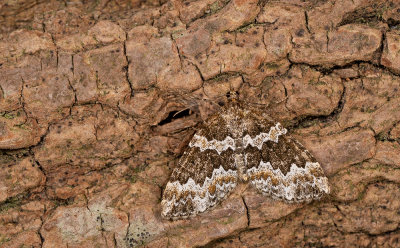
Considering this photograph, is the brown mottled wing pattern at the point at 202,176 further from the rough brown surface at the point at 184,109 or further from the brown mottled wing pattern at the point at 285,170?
the brown mottled wing pattern at the point at 285,170

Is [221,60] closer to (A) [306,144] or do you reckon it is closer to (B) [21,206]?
(A) [306,144]

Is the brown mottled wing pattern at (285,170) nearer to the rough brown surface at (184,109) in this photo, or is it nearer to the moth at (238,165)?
the moth at (238,165)

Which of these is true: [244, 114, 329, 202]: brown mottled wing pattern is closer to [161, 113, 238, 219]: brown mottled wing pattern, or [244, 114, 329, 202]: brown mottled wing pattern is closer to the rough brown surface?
the rough brown surface

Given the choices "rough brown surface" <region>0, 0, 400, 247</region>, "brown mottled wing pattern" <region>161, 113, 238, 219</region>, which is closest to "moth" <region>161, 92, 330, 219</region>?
"brown mottled wing pattern" <region>161, 113, 238, 219</region>

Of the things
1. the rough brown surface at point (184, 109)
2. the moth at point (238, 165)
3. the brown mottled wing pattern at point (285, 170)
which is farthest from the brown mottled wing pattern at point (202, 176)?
the brown mottled wing pattern at point (285, 170)

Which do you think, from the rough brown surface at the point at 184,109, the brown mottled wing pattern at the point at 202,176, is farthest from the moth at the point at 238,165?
the rough brown surface at the point at 184,109

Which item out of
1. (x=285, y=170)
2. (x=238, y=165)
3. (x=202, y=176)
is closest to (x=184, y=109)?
(x=202, y=176)

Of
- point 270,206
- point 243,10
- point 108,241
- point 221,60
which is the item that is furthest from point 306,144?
point 108,241
